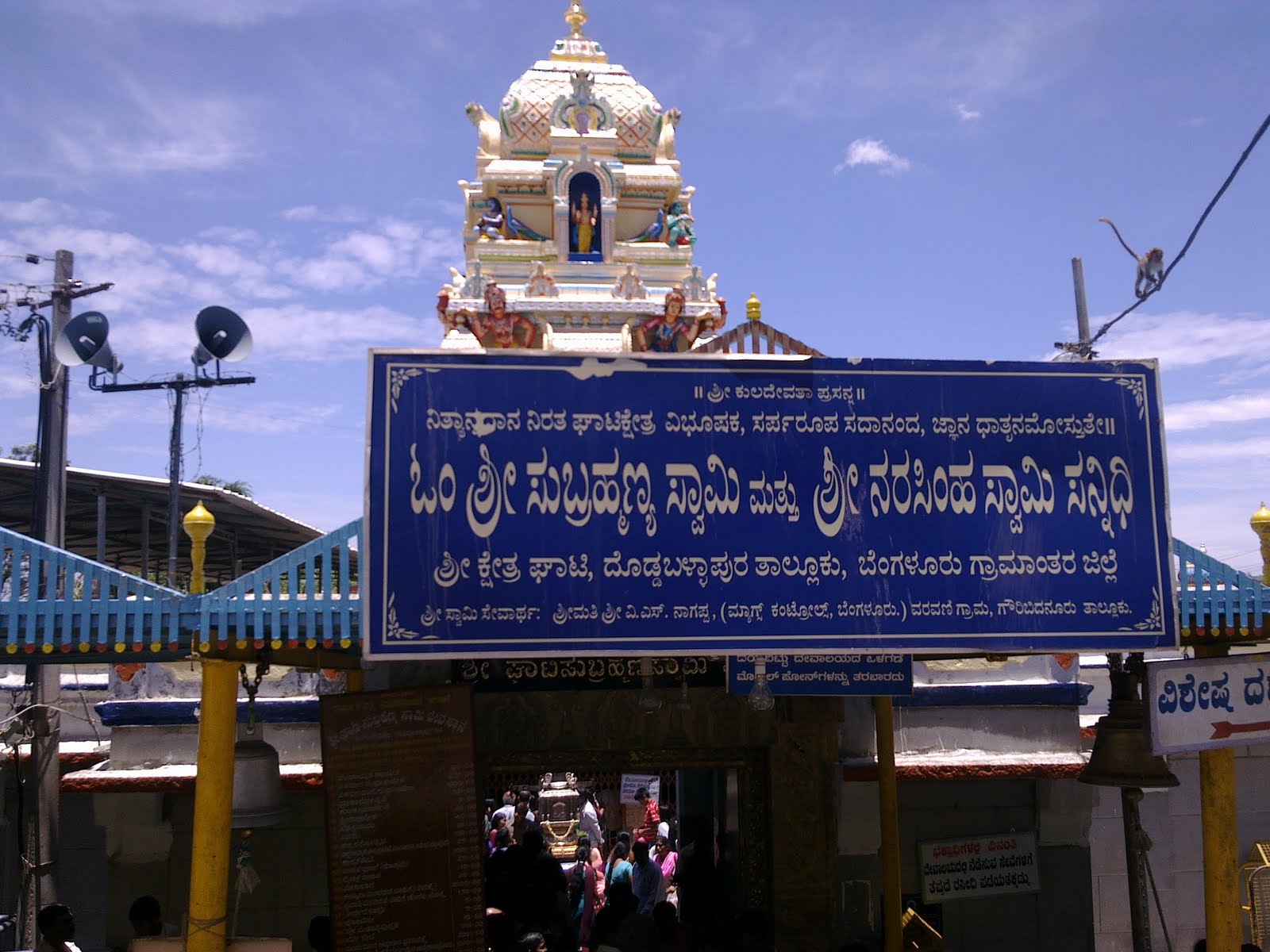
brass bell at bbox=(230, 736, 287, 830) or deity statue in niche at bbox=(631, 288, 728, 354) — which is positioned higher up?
deity statue in niche at bbox=(631, 288, 728, 354)

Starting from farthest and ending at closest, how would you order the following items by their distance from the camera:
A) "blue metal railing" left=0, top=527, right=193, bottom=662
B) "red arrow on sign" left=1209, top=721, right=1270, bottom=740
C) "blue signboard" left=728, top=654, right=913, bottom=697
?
"red arrow on sign" left=1209, top=721, right=1270, bottom=740 → "blue signboard" left=728, top=654, right=913, bottom=697 → "blue metal railing" left=0, top=527, right=193, bottom=662

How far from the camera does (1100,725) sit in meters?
6.82

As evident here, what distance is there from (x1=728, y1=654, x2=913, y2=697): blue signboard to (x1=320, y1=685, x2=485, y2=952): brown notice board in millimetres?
1905

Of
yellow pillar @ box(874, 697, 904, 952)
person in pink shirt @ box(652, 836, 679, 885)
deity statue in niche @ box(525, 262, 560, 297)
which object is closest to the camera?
yellow pillar @ box(874, 697, 904, 952)

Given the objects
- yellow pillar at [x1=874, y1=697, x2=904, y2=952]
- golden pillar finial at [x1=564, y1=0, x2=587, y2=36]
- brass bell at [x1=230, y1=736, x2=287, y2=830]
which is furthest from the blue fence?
golden pillar finial at [x1=564, y1=0, x2=587, y2=36]

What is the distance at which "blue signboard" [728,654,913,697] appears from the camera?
245 inches

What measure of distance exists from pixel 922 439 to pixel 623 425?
64.3 inches

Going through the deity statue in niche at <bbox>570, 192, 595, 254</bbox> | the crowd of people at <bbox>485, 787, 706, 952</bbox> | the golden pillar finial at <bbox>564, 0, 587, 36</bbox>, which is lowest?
the crowd of people at <bbox>485, 787, 706, 952</bbox>

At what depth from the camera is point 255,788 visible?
636cm

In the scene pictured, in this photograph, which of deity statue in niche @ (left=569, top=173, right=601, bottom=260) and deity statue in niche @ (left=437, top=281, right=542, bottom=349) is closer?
deity statue in niche @ (left=437, top=281, right=542, bottom=349)

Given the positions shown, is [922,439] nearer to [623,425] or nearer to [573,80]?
[623,425]

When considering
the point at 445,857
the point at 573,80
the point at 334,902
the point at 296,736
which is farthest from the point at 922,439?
the point at 573,80

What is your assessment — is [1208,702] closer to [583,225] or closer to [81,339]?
[81,339]

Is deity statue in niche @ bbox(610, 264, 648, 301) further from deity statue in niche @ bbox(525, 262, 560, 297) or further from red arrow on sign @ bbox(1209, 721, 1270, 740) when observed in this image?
red arrow on sign @ bbox(1209, 721, 1270, 740)
